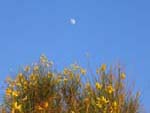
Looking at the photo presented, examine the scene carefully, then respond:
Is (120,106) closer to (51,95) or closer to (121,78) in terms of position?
(121,78)

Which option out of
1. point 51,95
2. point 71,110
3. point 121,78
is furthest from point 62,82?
point 121,78

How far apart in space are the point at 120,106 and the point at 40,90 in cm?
176

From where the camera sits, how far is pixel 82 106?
26.1 ft

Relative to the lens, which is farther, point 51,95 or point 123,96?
point 51,95

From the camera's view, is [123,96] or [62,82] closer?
[123,96]

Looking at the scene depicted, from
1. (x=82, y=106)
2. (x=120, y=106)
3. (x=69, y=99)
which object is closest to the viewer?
(x=120, y=106)

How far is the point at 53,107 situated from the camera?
8.39 meters

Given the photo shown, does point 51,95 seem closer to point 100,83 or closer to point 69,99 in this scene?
point 69,99

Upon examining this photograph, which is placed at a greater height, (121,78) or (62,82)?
(62,82)

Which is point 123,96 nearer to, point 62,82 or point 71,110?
point 71,110

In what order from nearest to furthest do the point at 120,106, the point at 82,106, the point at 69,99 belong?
the point at 120,106
the point at 82,106
the point at 69,99

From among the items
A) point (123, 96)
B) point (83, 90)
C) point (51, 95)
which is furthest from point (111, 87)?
point (51, 95)

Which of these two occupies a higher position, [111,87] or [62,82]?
[62,82]

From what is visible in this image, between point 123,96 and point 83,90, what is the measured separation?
0.86 m
